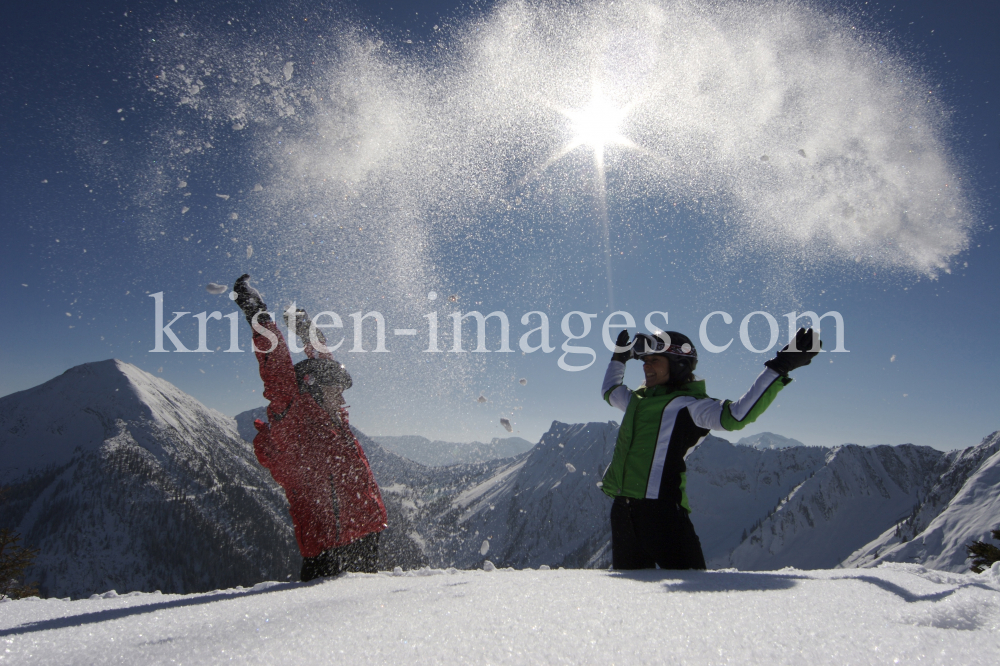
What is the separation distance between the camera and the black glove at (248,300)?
4.47 meters

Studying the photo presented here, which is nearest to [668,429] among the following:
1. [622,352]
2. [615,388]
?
[615,388]

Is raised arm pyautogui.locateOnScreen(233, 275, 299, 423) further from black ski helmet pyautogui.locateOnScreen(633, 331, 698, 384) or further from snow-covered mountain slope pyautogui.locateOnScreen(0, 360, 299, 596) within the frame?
snow-covered mountain slope pyautogui.locateOnScreen(0, 360, 299, 596)

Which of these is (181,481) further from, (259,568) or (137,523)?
(259,568)

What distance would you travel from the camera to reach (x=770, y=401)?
13.0 feet

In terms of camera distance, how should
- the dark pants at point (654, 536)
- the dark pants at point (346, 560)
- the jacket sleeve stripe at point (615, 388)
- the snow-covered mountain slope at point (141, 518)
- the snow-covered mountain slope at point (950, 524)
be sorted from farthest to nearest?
the snow-covered mountain slope at point (141, 518), the snow-covered mountain slope at point (950, 524), the jacket sleeve stripe at point (615, 388), the dark pants at point (346, 560), the dark pants at point (654, 536)

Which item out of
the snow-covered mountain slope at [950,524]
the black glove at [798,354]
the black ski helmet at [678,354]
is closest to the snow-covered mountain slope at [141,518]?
the black ski helmet at [678,354]

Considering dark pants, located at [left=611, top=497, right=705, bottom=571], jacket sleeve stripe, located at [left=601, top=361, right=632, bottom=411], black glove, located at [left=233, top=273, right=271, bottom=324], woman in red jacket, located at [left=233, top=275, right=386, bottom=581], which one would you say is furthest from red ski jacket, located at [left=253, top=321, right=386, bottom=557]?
jacket sleeve stripe, located at [left=601, top=361, right=632, bottom=411]

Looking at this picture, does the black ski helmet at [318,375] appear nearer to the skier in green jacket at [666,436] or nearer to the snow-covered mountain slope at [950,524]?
the skier in green jacket at [666,436]

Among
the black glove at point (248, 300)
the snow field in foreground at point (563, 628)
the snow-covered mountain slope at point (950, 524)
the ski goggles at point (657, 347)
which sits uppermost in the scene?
the black glove at point (248, 300)

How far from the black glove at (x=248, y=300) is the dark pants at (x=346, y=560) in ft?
7.78

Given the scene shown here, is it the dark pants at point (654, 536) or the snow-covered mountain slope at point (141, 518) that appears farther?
the snow-covered mountain slope at point (141, 518)

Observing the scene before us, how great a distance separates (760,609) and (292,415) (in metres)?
4.20

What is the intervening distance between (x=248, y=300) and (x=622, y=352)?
4342 millimetres

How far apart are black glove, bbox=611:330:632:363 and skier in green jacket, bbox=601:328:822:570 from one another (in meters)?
0.73
